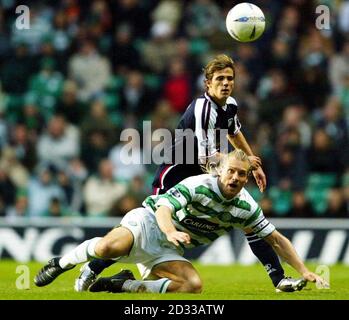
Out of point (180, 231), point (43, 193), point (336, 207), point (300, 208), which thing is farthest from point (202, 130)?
point (43, 193)

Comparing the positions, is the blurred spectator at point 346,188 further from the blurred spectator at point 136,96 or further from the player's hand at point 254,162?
the player's hand at point 254,162

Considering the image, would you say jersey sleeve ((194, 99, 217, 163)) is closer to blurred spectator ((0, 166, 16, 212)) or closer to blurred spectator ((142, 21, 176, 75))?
blurred spectator ((0, 166, 16, 212))

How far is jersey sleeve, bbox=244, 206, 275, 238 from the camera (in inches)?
351

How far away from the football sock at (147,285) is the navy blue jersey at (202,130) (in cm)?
114

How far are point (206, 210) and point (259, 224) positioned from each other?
539 mm

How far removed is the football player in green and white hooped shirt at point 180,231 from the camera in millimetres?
8586

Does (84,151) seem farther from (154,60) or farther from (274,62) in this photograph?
(274,62)

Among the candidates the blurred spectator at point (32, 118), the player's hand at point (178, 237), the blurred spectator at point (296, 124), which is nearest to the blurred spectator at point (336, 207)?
the blurred spectator at point (296, 124)

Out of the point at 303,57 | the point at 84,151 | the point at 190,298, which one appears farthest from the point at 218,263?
the point at 190,298

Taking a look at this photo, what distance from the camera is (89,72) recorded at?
57.5 feet

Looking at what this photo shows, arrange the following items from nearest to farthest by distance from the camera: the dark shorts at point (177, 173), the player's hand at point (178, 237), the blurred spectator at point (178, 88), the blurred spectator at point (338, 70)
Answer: the player's hand at point (178, 237) → the dark shorts at point (177, 173) → the blurred spectator at point (338, 70) → the blurred spectator at point (178, 88)

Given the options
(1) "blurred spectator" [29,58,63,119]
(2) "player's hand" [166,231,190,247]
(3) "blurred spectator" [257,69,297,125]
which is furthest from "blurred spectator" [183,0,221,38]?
(2) "player's hand" [166,231,190,247]

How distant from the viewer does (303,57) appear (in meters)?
17.1

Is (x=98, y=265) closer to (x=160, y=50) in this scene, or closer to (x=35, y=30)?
(x=160, y=50)
